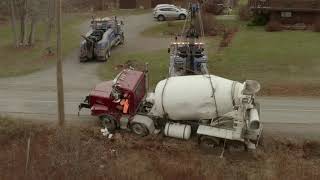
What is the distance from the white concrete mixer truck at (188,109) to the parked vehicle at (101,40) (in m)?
12.9

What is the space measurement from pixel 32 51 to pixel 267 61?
16.1 m

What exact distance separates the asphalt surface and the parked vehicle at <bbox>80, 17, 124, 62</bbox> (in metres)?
0.81

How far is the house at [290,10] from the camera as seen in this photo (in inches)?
1797

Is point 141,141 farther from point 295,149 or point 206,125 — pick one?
point 295,149

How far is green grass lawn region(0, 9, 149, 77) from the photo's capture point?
34.4m

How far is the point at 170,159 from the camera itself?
19.7 meters

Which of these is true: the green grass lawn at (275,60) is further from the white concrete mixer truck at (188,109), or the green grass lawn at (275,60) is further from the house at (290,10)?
the white concrete mixer truck at (188,109)

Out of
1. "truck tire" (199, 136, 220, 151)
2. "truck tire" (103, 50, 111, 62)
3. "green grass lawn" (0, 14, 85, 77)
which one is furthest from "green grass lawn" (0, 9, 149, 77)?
"truck tire" (199, 136, 220, 151)

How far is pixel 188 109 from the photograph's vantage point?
821 inches

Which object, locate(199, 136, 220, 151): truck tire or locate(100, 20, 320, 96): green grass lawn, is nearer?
locate(199, 136, 220, 151): truck tire

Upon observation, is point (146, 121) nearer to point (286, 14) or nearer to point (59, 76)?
point (59, 76)

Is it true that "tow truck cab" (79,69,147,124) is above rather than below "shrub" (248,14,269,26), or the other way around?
below

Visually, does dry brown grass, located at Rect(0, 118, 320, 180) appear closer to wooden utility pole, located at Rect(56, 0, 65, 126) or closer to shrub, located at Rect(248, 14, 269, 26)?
wooden utility pole, located at Rect(56, 0, 65, 126)

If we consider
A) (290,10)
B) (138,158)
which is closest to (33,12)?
(290,10)
